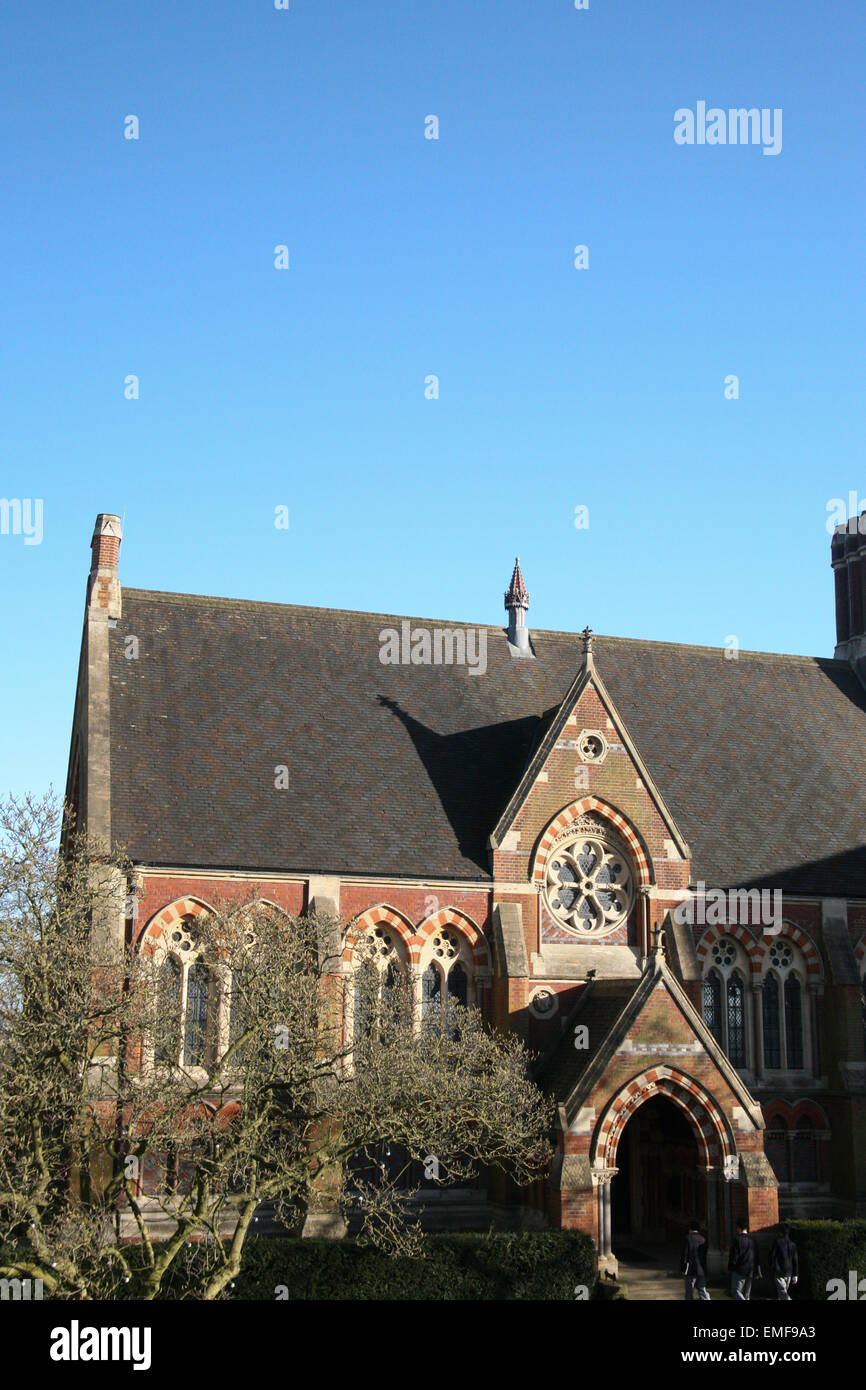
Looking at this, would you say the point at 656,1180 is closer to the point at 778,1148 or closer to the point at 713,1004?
the point at 778,1148

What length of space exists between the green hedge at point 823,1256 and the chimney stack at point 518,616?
59.4 ft

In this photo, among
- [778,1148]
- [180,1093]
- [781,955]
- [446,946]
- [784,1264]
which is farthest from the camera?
[781,955]

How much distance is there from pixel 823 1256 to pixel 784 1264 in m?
1.49

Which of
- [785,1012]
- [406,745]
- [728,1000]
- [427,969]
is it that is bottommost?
[785,1012]

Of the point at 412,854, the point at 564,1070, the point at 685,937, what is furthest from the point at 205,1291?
the point at 685,937

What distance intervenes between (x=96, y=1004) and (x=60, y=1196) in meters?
4.13

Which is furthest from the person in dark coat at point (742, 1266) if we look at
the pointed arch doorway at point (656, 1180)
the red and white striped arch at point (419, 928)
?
the red and white striped arch at point (419, 928)

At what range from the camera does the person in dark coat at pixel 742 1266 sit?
88.6 ft

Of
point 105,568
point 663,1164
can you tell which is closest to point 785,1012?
point 663,1164

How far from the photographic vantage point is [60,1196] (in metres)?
24.1

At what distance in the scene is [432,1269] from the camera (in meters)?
25.8
